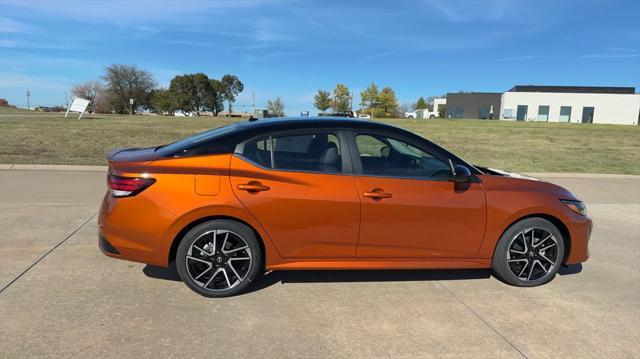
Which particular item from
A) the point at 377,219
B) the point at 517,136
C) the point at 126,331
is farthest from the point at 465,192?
the point at 517,136

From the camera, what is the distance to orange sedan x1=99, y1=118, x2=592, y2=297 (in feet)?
12.5

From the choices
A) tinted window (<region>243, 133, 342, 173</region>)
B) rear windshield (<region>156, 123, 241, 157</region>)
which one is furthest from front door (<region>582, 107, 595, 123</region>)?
rear windshield (<region>156, 123, 241, 157</region>)

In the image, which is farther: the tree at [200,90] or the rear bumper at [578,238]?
the tree at [200,90]

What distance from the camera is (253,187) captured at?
3848 millimetres

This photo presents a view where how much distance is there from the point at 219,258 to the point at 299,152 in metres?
1.11

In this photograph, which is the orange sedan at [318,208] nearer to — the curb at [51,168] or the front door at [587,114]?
the curb at [51,168]

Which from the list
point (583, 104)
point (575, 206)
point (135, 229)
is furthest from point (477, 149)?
point (583, 104)

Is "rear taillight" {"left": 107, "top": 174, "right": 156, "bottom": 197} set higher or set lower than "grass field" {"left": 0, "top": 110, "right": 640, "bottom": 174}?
higher

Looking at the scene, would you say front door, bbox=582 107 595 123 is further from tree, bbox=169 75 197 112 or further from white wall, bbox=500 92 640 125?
tree, bbox=169 75 197 112

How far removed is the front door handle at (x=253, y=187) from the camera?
151 inches

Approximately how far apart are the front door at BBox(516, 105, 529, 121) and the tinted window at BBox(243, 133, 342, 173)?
84.3 m

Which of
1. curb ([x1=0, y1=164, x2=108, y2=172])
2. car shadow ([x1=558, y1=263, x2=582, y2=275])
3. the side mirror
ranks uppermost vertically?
the side mirror

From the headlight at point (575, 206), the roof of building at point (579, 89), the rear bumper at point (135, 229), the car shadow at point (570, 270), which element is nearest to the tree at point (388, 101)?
the roof of building at point (579, 89)

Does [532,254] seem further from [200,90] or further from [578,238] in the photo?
[200,90]
